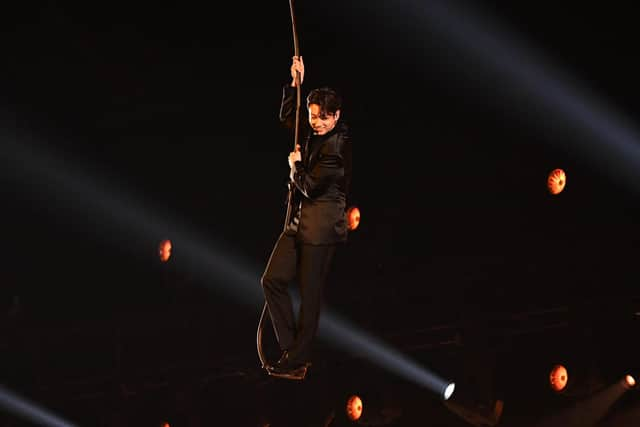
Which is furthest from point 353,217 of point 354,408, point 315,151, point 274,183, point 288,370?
point 315,151

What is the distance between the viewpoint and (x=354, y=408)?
9047 mm

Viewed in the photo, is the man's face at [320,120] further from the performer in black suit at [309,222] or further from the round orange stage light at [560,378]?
the round orange stage light at [560,378]

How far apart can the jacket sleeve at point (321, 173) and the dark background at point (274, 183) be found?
11.3 ft

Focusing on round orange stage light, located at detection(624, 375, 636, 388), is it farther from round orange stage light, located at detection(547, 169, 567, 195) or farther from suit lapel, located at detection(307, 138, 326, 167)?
suit lapel, located at detection(307, 138, 326, 167)

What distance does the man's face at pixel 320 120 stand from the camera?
4.31m

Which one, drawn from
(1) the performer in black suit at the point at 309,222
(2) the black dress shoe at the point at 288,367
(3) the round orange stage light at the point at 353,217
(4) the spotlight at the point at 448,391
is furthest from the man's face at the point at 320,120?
(3) the round orange stage light at the point at 353,217

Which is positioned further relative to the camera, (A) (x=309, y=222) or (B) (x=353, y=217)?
(B) (x=353, y=217)

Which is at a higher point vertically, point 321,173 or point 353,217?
point 353,217

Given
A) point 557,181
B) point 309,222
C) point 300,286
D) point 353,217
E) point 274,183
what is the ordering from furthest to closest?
1. point 274,183
2. point 353,217
3. point 557,181
4. point 300,286
5. point 309,222

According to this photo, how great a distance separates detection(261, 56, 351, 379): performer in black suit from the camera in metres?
4.33

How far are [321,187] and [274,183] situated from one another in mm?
5467

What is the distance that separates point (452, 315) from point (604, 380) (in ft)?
4.05

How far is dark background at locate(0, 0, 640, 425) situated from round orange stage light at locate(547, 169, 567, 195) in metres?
0.05

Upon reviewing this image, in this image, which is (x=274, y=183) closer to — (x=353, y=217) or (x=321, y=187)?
(x=353, y=217)
